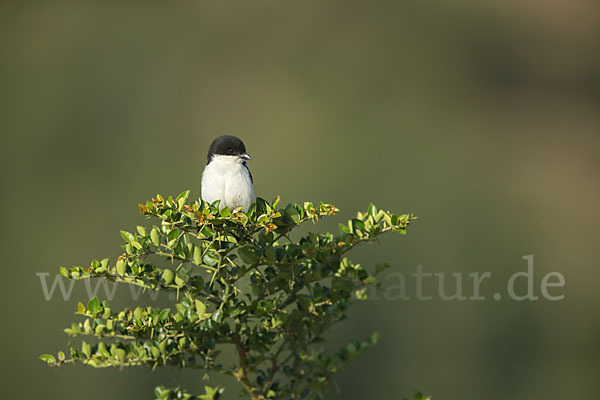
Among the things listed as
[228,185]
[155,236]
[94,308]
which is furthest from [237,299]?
[228,185]

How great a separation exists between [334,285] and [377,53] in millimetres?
10469

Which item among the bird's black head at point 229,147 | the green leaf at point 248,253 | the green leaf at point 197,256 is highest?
the bird's black head at point 229,147

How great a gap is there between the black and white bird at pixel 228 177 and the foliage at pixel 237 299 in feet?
4.11

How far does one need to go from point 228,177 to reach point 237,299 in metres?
1.39

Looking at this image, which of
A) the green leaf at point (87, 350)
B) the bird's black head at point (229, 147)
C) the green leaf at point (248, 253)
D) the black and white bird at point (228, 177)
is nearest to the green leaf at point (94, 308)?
the green leaf at point (87, 350)

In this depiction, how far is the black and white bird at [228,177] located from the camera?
3467 mm

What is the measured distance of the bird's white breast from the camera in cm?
346

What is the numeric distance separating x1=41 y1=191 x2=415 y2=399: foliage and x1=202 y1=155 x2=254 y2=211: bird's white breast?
4.10 ft

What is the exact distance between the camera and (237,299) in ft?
7.11

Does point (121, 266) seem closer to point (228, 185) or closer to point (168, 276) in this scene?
point (168, 276)

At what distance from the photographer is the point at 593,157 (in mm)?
11992

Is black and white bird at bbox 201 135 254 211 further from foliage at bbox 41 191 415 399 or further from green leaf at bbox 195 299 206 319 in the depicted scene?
green leaf at bbox 195 299 206 319

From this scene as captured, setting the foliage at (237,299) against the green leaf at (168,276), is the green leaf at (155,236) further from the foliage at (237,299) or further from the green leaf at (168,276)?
the green leaf at (168,276)

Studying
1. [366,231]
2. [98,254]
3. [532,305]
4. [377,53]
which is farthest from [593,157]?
[366,231]
